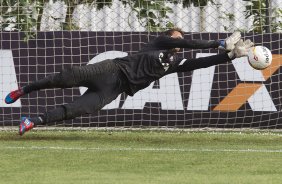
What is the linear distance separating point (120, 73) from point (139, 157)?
49.3 inches

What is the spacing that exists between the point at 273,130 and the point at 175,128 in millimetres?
1640

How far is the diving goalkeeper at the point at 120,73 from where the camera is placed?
39.4ft

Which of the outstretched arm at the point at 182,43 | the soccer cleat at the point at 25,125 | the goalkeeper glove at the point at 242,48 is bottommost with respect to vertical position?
the soccer cleat at the point at 25,125

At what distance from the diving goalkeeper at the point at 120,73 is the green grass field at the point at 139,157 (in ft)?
1.82

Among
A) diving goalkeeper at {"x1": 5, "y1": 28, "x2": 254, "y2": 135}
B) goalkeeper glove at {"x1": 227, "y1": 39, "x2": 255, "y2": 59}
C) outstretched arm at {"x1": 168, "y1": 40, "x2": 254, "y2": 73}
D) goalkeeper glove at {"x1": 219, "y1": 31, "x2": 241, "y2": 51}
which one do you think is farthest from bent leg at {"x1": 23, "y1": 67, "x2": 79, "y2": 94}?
goalkeeper glove at {"x1": 227, "y1": 39, "x2": 255, "y2": 59}

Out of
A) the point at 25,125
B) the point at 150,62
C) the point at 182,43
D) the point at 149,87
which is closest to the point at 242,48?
the point at 182,43

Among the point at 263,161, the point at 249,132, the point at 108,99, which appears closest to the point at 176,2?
the point at 249,132

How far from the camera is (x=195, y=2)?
16.9 meters

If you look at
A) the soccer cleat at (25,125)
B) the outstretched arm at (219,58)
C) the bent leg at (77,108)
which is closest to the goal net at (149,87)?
the outstretched arm at (219,58)

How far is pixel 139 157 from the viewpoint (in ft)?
38.3

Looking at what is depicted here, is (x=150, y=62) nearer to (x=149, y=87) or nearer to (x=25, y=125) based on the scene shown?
(x=25, y=125)

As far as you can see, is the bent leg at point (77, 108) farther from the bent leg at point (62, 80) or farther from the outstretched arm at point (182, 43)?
the outstretched arm at point (182, 43)

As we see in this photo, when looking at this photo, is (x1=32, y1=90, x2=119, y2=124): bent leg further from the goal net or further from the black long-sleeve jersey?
the goal net

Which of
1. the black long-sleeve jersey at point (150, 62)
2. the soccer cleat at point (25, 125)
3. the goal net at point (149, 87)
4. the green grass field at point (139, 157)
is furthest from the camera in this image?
the goal net at point (149, 87)
